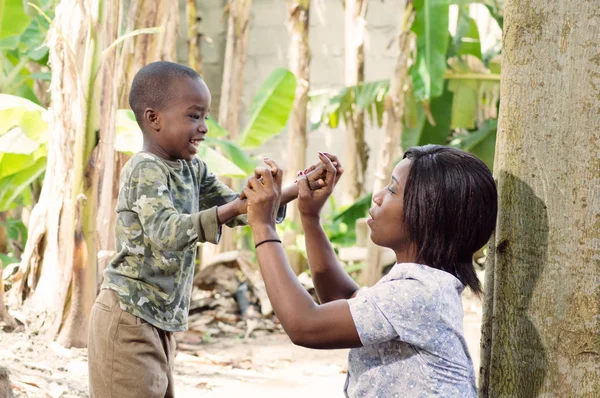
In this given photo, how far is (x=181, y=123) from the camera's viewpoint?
231 centimetres

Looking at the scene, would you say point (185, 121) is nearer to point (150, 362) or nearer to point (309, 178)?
point (309, 178)

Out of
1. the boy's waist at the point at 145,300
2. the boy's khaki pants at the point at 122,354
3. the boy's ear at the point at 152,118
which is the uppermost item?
the boy's ear at the point at 152,118

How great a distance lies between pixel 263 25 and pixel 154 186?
7810 mm

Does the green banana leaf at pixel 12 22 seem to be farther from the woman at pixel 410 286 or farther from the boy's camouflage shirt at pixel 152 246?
the woman at pixel 410 286

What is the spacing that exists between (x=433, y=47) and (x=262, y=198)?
412cm

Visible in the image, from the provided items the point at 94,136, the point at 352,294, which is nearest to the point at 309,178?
the point at 352,294

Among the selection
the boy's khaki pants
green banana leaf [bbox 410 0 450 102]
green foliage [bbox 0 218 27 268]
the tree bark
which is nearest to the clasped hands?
the boy's khaki pants

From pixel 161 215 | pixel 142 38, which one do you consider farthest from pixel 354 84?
pixel 161 215

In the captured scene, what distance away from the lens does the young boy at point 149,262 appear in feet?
7.47

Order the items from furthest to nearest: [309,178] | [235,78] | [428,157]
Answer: [235,78]
[309,178]
[428,157]

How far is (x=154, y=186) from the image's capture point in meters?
2.21

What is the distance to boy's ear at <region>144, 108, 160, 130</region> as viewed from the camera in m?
2.34

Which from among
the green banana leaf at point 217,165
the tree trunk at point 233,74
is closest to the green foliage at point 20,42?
the green banana leaf at point 217,165

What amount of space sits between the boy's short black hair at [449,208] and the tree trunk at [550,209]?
0.18 meters
